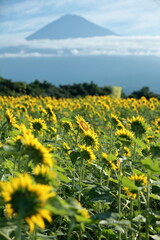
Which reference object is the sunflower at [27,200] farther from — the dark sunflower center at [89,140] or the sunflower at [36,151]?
the dark sunflower center at [89,140]

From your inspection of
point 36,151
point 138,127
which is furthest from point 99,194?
point 138,127

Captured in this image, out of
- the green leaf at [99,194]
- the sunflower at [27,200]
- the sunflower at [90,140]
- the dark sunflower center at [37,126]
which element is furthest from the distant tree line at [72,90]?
the sunflower at [27,200]

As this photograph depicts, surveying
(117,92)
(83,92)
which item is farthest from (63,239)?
(83,92)

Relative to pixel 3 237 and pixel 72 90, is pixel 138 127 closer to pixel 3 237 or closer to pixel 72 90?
pixel 3 237

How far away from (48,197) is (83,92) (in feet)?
66.7

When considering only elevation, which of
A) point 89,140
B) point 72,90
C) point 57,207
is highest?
point 57,207

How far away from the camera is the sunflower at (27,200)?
102 cm

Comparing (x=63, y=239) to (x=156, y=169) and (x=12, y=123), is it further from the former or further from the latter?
(x=156, y=169)

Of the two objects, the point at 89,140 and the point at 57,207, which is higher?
the point at 57,207

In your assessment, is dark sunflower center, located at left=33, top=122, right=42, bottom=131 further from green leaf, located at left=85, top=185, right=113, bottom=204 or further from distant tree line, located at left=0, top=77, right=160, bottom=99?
distant tree line, located at left=0, top=77, right=160, bottom=99

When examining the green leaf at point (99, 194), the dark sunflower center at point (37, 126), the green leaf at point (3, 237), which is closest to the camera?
the green leaf at point (3, 237)

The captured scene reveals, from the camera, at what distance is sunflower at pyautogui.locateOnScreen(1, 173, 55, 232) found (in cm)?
102

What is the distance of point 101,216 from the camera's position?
1687mm

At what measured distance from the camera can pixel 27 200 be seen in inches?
40.8
